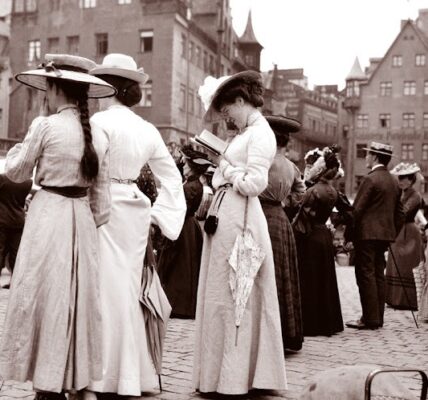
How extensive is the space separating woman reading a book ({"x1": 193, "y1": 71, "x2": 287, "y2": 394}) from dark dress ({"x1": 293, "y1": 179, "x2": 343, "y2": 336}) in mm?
2871

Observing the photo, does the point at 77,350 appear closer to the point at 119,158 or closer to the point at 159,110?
the point at 119,158

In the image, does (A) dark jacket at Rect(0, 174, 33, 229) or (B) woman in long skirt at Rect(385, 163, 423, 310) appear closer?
(A) dark jacket at Rect(0, 174, 33, 229)

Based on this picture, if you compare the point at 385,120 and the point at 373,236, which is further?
the point at 385,120

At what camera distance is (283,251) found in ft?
21.6

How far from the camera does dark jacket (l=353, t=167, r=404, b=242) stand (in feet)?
29.0

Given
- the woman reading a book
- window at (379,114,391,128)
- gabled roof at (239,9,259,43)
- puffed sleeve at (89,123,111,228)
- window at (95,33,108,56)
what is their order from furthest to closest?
1. gabled roof at (239,9,259,43)
2. window at (379,114,391,128)
3. window at (95,33,108,56)
4. the woman reading a book
5. puffed sleeve at (89,123,111,228)

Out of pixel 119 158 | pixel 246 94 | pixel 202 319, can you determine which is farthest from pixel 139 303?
pixel 246 94

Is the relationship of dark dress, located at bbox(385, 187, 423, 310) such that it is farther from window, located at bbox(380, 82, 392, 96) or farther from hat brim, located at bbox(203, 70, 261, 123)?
window, located at bbox(380, 82, 392, 96)

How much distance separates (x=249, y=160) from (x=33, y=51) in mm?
51942

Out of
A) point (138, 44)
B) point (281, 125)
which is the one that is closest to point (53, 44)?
point (138, 44)

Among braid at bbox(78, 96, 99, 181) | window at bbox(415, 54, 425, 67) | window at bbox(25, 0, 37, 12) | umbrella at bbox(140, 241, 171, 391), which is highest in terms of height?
window at bbox(25, 0, 37, 12)

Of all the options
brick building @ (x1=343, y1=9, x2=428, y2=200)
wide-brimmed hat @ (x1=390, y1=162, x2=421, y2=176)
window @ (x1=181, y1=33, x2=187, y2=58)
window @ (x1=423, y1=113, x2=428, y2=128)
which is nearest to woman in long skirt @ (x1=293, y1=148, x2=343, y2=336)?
wide-brimmed hat @ (x1=390, y1=162, x2=421, y2=176)

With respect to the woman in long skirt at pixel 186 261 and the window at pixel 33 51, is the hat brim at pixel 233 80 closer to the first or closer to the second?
the woman in long skirt at pixel 186 261

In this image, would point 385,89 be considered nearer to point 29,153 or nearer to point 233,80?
point 233,80
